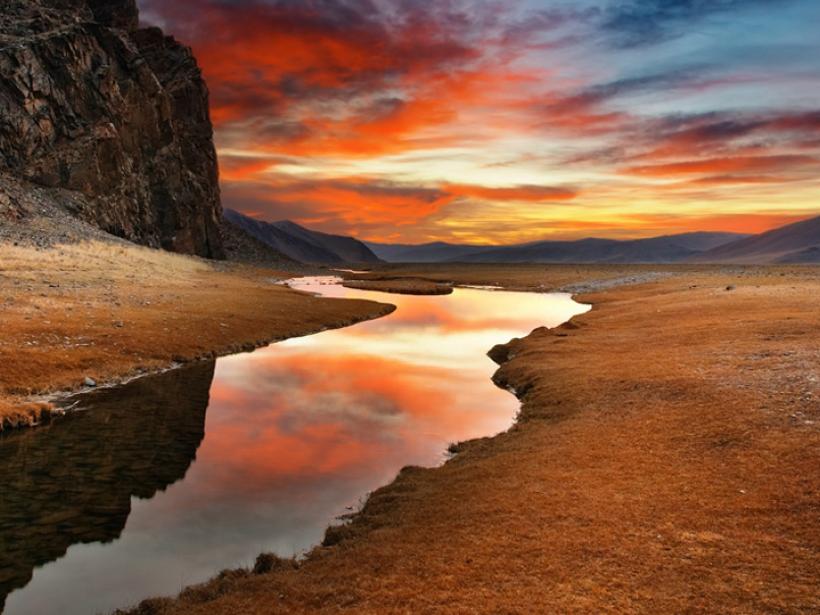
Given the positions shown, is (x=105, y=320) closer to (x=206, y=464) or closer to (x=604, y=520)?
(x=206, y=464)

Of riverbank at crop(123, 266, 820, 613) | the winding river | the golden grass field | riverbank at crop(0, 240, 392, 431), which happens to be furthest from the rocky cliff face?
riverbank at crop(123, 266, 820, 613)

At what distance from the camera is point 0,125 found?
115m

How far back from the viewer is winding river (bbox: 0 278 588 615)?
14953mm

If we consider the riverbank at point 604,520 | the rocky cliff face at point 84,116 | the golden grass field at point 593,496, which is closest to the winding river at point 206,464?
the golden grass field at point 593,496

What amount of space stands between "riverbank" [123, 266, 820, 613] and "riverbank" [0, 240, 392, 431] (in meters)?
19.8

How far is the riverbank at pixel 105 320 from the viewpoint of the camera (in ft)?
102

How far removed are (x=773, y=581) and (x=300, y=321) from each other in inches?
2235

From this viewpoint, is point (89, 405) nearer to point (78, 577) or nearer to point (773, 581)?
point (78, 577)

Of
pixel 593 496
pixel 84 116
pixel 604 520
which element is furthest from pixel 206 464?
pixel 84 116

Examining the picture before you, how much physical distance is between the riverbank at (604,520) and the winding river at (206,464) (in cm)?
229

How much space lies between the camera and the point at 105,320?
148 feet

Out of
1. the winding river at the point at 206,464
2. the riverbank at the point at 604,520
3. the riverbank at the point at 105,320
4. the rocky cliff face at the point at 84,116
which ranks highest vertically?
the rocky cliff face at the point at 84,116

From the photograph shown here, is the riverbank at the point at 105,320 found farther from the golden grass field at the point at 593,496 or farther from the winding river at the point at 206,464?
the winding river at the point at 206,464

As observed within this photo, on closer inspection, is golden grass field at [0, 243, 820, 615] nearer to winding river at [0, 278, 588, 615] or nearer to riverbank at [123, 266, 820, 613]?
riverbank at [123, 266, 820, 613]
